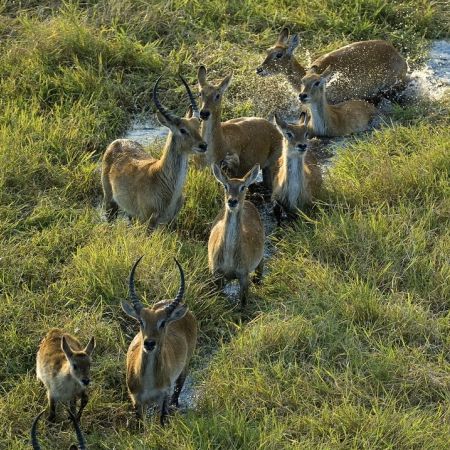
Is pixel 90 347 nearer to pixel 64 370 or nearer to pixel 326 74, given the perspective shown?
pixel 64 370

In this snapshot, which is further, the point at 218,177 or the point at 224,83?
the point at 224,83

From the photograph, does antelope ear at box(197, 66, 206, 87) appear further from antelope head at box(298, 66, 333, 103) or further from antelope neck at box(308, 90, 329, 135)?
antelope neck at box(308, 90, 329, 135)

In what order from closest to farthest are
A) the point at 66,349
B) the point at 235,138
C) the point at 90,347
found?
the point at 66,349 → the point at 90,347 → the point at 235,138

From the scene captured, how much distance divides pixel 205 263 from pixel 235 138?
169 centimetres

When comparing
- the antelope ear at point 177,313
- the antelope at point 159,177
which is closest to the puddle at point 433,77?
the antelope at point 159,177

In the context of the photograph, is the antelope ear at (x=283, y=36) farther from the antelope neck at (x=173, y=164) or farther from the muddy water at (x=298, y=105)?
the antelope neck at (x=173, y=164)

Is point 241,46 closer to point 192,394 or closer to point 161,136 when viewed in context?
point 161,136

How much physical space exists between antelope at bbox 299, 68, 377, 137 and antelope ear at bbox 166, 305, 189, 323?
390 centimetres

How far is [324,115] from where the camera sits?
9.01 meters

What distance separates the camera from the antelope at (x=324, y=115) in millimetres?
8992

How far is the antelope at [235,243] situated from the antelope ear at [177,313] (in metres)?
1.22

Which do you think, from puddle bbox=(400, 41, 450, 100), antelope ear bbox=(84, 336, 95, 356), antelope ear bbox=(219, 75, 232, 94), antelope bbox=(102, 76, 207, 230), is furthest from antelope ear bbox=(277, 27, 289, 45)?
antelope ear bbox=(84, 336, 95, 356)

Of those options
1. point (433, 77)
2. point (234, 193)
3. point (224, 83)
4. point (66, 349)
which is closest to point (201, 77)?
point (224, 83)

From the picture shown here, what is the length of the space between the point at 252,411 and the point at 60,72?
15.5ft
